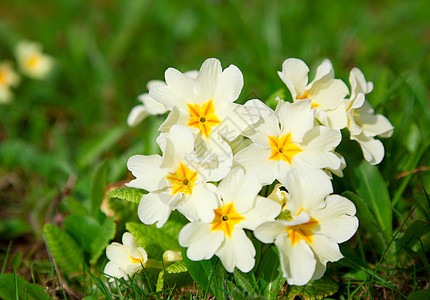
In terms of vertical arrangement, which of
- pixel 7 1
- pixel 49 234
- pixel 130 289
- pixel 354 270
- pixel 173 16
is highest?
pixel 7 1

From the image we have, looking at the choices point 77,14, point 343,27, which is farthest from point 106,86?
point 343,27

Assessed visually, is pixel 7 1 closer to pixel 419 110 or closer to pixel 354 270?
pixel 419 110

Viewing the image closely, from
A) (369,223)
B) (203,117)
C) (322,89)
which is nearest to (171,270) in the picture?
(203,117)

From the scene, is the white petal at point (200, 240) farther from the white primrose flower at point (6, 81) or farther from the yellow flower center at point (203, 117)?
the white primrose flower at point (6, 81)

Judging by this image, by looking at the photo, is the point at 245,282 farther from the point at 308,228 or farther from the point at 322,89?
the point at 322,89

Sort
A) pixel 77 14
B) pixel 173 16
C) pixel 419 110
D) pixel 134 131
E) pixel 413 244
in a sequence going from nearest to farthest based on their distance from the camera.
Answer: pixel 413 244 → pixel 419 110 → pixel 134 131 → pixel 173 16 → pixel 77 14

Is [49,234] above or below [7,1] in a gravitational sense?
below

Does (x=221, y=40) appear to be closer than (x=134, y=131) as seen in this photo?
No
